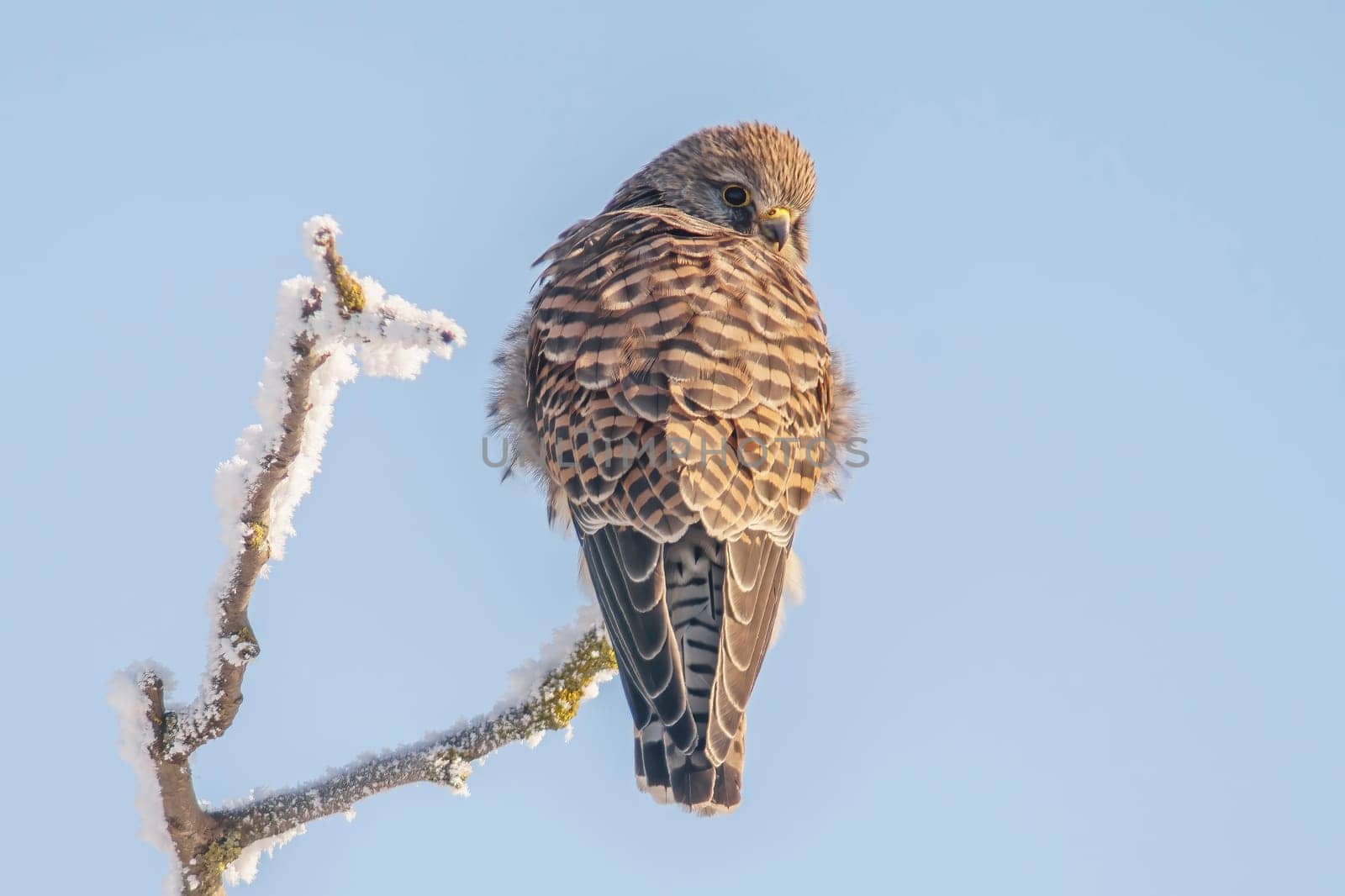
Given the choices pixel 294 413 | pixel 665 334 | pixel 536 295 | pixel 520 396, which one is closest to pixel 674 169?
pixel 536 295

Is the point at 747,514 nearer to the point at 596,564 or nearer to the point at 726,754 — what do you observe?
the point at 596,564

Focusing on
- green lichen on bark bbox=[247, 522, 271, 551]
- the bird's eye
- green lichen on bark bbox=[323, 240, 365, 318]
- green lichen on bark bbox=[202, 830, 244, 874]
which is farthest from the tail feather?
the bird's eye

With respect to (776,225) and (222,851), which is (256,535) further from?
(776,225)

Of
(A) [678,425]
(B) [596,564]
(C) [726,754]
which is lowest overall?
(C) [726,754]

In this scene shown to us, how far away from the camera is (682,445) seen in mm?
4090

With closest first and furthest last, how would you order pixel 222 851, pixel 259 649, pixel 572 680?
1. pixel 259 649
2. pixel 222 851
3. pixel 572 680

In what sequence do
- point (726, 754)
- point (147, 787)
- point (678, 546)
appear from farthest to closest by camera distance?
1. point (678, 546)
2. point (726, 754)
3. point (147, 787)

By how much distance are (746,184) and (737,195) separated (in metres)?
0.07

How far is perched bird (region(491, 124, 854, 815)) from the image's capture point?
3.84 metres

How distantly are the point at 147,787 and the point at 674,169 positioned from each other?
4106mm

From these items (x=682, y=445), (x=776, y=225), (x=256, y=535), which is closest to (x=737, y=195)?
(x=776, y=225)

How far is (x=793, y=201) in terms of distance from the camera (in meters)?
6.21

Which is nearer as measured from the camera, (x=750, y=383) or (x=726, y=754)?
(x=726, y=754)

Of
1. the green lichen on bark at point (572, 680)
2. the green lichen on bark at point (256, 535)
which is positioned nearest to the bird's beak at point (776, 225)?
the green lichen on bark at point (572, 680)
